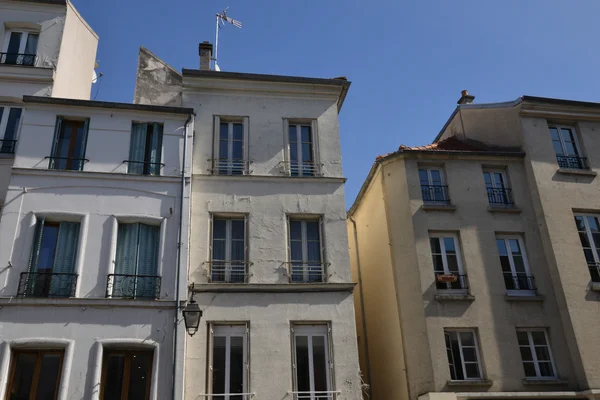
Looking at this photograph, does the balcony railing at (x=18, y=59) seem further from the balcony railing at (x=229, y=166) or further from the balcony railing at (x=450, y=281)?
the balcony railing at (x=450, y=281)

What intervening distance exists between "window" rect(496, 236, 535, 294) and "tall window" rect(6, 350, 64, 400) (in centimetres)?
1133

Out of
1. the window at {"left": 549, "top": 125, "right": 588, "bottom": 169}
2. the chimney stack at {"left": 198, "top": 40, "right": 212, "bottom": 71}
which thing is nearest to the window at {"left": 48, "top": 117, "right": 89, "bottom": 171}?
the chimney stack at {"left": 198, "top": 40, "right": 212, "bottom": 71}

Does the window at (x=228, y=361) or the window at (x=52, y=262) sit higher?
the window at (x=52, y=262)

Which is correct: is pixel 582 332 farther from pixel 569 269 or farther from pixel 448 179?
pixel 448 179

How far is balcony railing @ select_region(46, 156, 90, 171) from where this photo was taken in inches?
→ 524

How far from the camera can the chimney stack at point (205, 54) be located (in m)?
16.8

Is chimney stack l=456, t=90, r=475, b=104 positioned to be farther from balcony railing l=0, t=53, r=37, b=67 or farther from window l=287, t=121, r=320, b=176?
balcony railing l=0, t=53, r=37, b=67

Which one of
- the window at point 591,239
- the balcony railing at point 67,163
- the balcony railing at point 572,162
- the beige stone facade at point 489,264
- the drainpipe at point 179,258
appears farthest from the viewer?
the balcony railing at point 572,162

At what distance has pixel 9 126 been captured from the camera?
14.7 m

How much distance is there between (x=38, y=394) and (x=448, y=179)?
38.6 feet

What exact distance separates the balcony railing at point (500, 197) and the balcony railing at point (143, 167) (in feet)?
31.1

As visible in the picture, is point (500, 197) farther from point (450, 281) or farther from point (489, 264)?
point (450, 281)

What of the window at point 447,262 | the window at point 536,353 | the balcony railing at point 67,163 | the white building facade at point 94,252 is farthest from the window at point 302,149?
the window at point 536,353

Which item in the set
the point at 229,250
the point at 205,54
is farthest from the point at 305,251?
the point at 205,54
